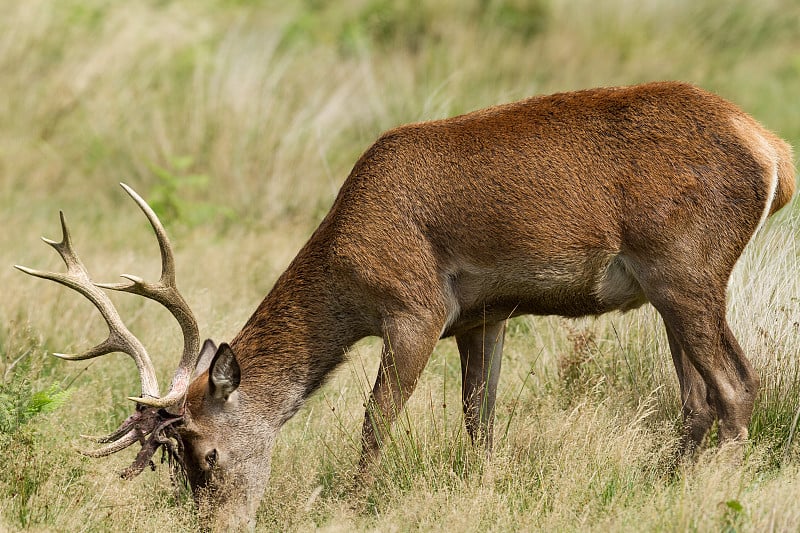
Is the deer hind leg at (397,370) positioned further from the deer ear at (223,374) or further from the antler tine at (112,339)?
the antler tine at (112,339)

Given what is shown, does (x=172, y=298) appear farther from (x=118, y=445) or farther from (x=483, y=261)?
(x=483, y=261)

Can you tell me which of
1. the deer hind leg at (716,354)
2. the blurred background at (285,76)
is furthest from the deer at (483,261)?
the blurred background at (285,76)

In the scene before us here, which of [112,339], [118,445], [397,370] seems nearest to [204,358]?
[112,339]

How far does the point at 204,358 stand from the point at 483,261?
4.83 feet

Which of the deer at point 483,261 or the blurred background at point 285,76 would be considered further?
the blurred background at point 285,76

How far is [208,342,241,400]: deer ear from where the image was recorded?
18.1ft

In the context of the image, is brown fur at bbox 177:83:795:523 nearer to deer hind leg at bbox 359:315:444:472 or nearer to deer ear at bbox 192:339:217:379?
deer hind leg at bbox 359:315:444:472

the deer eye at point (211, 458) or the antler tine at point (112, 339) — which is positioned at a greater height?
the antler tine at point (112, 339)

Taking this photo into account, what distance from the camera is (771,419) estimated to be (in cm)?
613

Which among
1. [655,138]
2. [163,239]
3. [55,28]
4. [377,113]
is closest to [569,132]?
[655,138]

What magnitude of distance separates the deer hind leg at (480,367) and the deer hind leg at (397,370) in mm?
520

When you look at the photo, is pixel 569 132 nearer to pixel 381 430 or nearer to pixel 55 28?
pixel 381 430

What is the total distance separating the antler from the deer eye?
14 centimetres

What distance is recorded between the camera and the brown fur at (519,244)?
5.56m
